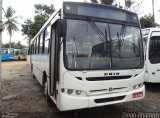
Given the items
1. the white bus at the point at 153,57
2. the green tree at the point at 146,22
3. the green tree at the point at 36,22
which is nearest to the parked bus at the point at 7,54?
the green tree at the point at 36,22

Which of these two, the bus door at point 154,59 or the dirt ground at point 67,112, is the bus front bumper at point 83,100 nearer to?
the dirt ground at point 67,112

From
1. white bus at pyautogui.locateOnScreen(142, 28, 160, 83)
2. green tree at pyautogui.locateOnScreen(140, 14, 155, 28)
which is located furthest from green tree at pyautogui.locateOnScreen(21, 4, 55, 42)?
white bus at pyautogui.locateOnScreen(142, 28, 160, 83)

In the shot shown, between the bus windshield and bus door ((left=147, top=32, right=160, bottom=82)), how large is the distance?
137 inches

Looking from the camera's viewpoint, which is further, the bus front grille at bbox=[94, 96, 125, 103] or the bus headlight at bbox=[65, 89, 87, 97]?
the bus front grille at bbox=[94, 96, 125, 103]

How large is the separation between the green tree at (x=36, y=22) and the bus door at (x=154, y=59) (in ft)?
88.0

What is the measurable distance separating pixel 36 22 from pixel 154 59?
28.8m

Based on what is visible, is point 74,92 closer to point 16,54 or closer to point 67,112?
point 67,112

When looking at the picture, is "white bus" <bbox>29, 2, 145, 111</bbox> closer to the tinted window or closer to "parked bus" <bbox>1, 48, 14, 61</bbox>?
the tinted window

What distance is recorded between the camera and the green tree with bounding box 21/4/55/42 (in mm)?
35769

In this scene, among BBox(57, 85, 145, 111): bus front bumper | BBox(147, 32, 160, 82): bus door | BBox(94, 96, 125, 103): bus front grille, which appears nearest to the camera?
BBox(57, 85, 145, 111): bus front bumper

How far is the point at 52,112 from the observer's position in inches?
270

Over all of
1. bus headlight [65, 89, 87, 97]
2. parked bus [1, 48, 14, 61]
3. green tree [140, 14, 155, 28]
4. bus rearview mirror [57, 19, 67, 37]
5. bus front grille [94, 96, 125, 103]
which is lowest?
bus front grille [94, 96, 125, 103]

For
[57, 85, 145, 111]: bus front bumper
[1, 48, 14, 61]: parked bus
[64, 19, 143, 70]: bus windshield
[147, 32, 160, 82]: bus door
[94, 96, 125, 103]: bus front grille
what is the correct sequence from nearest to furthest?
[57, 85, 145, 111]: bus front bumper → [64, 19, 143, 70]: bus windshield → [94, 96, 125, 103]: bus front grille → [147, 32, 160, 82]: bus door → [1, 48, 14, 61]: parked bus

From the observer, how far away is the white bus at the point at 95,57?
5.33m
